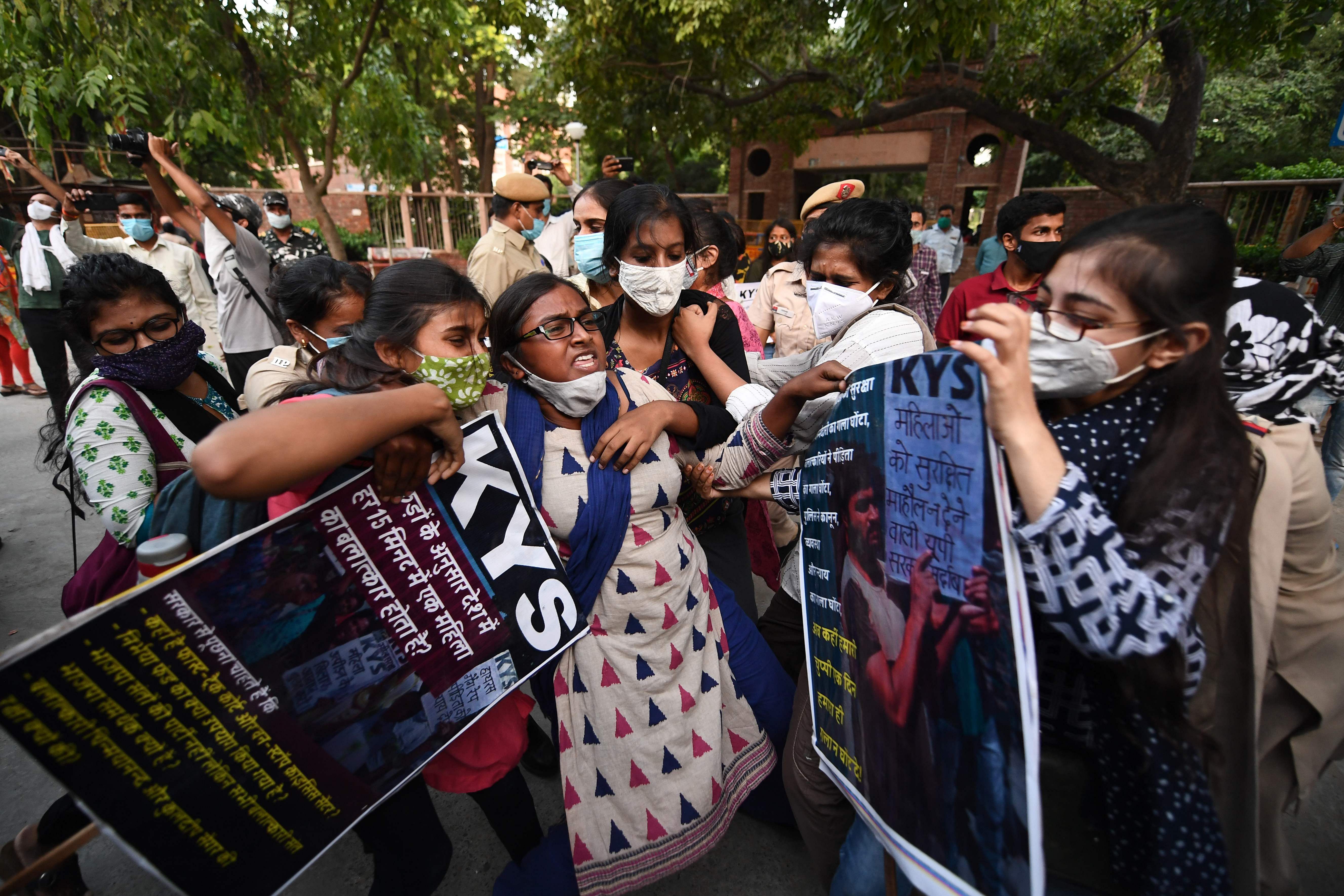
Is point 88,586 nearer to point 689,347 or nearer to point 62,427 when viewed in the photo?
point 62,427

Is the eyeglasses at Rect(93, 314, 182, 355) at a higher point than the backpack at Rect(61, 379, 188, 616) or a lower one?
higher

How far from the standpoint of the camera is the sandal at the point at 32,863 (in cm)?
154

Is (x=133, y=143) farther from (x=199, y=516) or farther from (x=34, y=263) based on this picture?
(x=199, y=516)

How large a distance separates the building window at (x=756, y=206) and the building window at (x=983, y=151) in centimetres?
570

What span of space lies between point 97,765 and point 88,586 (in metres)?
0.91

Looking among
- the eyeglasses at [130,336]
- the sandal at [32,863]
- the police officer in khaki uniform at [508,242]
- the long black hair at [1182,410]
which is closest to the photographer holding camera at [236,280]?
the police officer in khaki uniform at [508,242]

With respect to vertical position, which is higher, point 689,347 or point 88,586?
point 689,347

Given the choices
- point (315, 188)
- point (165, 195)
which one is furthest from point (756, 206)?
point (165, 195)

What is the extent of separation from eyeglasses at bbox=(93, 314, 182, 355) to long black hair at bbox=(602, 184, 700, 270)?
4.50ft

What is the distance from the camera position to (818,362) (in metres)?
1.92

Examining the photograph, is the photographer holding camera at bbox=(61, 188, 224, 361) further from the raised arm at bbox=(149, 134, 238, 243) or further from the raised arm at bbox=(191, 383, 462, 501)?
the raised arm at bbox=(191, 383, 462, 501)

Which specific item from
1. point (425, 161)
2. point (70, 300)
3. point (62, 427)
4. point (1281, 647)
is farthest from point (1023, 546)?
point (425, 161)

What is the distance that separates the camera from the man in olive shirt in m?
4.91

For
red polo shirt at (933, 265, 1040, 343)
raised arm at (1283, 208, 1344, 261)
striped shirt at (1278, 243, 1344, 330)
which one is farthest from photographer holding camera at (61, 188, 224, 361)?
raised arm at (1283, 208, 1344, 261)
